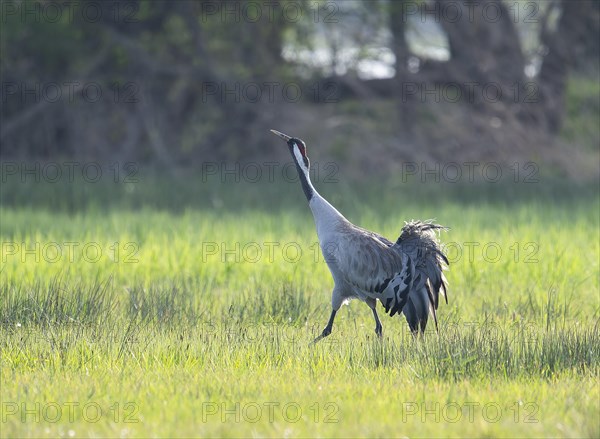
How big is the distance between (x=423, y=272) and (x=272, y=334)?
1.22 metres

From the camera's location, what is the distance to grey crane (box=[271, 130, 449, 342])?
764 centimetres

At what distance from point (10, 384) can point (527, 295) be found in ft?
16.6

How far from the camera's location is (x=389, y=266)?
771 cm

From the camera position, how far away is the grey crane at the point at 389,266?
7637mm

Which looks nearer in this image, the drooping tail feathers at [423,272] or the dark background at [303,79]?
the drooping tail feathers at [423,272]

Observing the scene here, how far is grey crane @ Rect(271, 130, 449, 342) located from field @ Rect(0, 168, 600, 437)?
249 millimetres

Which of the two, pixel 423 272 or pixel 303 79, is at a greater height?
pixel 303 79

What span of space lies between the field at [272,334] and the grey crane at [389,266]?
25 centimetres
